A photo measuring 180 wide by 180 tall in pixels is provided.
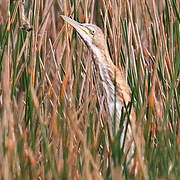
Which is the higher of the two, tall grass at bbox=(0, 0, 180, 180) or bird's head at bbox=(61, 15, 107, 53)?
bird's head at bbox=(61, 15, 107, 53)

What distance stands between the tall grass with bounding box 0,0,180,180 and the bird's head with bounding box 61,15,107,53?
0.33 feet

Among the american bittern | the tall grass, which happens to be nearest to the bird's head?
the american bittern

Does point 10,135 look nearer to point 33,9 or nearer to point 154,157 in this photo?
point 154,157

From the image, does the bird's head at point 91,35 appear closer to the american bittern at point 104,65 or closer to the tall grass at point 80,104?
the american bittern at point 104,65

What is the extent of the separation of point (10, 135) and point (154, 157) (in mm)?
541

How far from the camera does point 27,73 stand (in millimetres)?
2617

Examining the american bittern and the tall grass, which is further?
the american bittern

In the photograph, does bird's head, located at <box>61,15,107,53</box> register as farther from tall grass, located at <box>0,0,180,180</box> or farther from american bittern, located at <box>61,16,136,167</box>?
tall grass, located at <box>0,0,180,180</box>

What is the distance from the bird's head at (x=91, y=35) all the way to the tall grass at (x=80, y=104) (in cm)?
10

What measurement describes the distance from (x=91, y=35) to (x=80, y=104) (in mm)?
421

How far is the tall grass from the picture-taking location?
191cm

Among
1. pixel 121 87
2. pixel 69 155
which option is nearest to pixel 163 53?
pixel 121 87

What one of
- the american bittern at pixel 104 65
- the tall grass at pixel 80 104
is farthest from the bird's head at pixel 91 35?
the tall grass at pixel 80 104

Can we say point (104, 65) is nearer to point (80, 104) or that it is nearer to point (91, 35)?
point (91, 35)
